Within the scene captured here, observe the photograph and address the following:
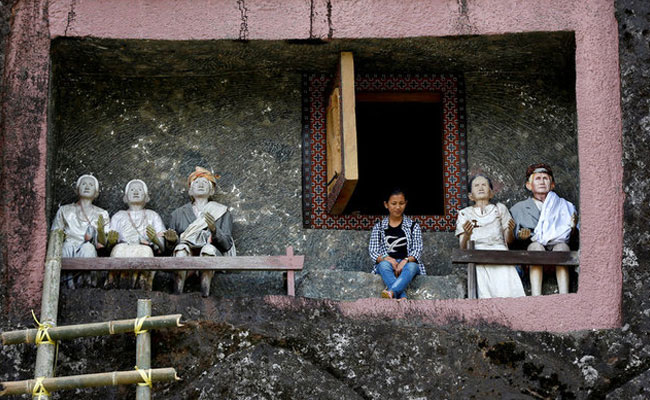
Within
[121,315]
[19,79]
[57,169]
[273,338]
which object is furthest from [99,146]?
[273,338]

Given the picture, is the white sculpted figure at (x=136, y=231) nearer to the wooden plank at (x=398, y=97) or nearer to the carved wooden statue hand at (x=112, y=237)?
the carved wooden statue hand at (x=112, y=237)

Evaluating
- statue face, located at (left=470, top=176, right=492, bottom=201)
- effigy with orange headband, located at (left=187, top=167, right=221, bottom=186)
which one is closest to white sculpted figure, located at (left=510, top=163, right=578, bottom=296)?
statue face, located at (left=470, top=176, right=492, bottom=201)

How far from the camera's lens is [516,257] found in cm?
918

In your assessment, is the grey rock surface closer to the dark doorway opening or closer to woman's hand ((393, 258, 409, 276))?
woman's hand ((393, 258, 409, 276))

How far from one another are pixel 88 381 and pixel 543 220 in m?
3.56

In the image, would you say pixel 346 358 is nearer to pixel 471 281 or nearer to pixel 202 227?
pixel 471 281

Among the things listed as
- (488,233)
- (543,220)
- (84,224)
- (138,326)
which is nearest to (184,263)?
(138,326)

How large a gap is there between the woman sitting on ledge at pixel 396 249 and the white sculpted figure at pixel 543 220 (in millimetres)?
796

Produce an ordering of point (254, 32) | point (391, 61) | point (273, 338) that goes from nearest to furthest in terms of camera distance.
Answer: point (273, 338)
point (254, 32)
point (391, 61)

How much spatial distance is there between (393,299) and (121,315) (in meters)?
1.88

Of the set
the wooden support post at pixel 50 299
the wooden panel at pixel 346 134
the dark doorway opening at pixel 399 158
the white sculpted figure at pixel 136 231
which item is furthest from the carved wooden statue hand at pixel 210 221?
the dark doorway opening at pixel 399 158

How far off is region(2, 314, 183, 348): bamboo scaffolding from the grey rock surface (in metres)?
1.46

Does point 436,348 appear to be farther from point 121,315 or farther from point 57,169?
point 57,169

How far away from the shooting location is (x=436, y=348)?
8.70 metres
